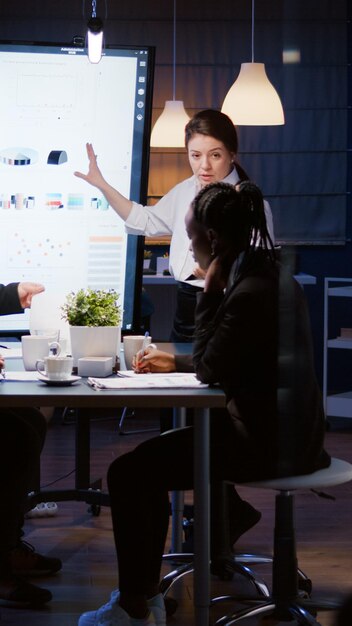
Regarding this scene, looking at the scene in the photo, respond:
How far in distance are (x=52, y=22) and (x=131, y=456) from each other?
17.8ft

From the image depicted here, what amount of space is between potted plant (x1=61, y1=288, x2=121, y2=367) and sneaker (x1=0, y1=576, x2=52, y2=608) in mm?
683

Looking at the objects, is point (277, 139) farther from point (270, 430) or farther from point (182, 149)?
point (270, 430)

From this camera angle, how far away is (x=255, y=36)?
7156mm

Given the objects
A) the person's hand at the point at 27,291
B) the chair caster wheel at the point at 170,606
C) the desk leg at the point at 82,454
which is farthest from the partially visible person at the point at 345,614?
the desk leg at the point at 82,454

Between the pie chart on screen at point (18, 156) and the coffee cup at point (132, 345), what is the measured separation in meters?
0.93

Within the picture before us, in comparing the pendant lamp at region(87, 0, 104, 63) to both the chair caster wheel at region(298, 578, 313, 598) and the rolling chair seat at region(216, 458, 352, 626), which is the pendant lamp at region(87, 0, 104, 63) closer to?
the rolling chair seat at region(216, 458, 352, 626)

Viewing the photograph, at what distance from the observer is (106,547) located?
3389 mm

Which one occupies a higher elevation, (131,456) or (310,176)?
(310,176)

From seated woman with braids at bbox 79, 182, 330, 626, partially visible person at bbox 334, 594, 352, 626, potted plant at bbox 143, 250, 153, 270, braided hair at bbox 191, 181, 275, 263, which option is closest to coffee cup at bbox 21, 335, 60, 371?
seated woman with braids at bbox 79, 182, 330, 626

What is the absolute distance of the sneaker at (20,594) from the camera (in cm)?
274

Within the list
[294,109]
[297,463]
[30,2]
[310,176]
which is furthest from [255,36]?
[297,463]

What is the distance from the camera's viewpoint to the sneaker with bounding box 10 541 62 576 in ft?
9.91

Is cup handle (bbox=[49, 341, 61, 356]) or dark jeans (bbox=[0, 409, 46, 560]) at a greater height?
cup handle (bbox=[49, 341, 61, 356])

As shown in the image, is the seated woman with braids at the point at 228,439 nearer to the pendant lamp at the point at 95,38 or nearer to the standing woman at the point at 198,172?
the pendant lamp at the point at 95,38
